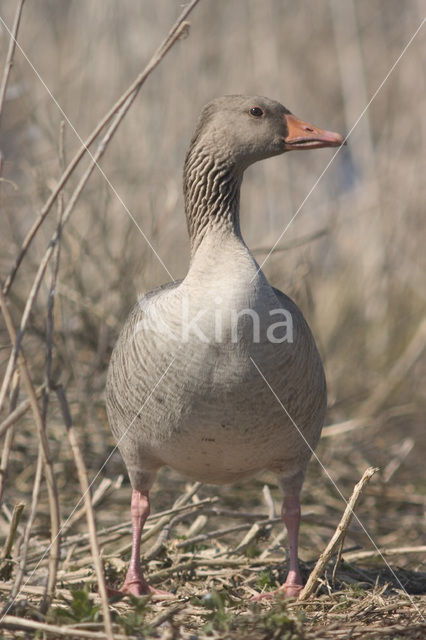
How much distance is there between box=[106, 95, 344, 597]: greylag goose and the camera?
3.21 meters

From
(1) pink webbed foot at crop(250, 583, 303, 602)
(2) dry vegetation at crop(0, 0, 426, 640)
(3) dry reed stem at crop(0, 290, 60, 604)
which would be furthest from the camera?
(1) pink webbed foot at crop(250, 583, 303, 602)

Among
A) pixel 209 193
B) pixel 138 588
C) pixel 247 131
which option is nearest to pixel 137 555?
pixel 138 588

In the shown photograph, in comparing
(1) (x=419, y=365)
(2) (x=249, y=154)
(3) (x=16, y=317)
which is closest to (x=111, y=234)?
(3) (x=16, y=317)

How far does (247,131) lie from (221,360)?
1.25 meters

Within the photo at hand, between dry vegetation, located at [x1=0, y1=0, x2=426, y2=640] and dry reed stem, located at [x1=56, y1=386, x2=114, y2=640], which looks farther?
dry vegetation, located at [x1=0, y1=0, x2=426, y2=640]

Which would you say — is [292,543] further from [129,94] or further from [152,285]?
[152,285]

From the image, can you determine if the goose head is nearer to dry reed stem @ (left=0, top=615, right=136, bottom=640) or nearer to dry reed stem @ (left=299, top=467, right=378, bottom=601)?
dry reed stem @ (left=299, top=467, right=378, bottom=601)

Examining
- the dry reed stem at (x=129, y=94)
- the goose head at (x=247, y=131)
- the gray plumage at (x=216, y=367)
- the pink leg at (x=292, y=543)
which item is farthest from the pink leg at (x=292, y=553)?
the dry reed stem at (x=129, y=94)

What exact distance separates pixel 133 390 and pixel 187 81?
466cm

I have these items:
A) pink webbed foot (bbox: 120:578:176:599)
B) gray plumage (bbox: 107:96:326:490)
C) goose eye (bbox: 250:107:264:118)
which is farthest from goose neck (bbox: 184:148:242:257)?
pink webbed foot (bbox: 120:578:176:599)

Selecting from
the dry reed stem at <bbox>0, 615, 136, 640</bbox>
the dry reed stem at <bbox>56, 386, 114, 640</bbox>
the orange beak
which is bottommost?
the dry reed stem at <bbox>0, 615, 136, 640</bbox>

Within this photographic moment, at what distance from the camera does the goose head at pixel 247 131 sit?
3.77 meters

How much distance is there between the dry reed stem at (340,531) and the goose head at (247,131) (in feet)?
5.34

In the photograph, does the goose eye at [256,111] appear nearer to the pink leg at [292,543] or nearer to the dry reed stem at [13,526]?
the pink leg at [292,543]
